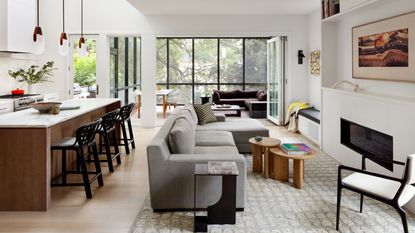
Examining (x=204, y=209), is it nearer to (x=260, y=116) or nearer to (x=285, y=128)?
(x=285, y=128)

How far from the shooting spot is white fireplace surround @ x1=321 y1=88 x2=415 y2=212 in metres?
3.41

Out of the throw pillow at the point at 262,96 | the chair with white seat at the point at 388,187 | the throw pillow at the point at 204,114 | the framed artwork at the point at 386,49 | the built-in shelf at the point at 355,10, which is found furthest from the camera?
the throw pillow at the point at 262,96

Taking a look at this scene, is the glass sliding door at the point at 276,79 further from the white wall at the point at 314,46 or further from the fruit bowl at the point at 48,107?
the fruit bowl at the point at 48,107

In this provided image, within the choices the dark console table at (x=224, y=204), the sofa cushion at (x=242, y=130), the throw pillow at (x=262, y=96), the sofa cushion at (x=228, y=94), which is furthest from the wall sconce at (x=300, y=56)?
the dark console table at (x=224, y=204)

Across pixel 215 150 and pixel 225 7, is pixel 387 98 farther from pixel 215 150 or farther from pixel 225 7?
pixel 225 7

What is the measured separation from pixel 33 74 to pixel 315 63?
588 cm

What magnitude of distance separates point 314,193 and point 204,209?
50.2 inches

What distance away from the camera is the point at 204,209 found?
3.28 meters

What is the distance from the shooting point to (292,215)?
10.5 ft

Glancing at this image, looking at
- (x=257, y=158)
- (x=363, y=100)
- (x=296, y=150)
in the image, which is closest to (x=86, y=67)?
(x=257, y=158)

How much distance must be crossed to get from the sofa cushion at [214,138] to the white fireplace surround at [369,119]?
1.60 m

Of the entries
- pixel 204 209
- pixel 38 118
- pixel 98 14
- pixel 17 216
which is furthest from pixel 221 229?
pixel 98 14

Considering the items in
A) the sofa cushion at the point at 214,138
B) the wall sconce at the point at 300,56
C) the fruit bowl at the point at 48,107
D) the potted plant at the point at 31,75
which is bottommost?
the sofa cushion at the point at 214,138

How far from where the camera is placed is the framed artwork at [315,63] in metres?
7.44
